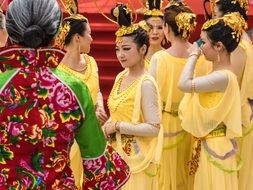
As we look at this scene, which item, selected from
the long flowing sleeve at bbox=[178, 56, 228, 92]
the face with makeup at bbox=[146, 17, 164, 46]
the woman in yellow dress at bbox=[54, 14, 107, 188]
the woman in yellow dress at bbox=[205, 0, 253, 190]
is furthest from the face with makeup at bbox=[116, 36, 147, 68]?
the face with makeup at bbox=[146, 17, 164, 46]

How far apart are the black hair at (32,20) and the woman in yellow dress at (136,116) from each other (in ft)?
5.93

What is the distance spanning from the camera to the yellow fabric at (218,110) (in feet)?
13.6

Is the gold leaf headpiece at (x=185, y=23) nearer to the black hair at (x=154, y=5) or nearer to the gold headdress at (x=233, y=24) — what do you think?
the gold headdress at (x=233, y=24)

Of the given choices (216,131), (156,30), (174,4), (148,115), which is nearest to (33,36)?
(148,115)

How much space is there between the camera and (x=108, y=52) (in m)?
7.51

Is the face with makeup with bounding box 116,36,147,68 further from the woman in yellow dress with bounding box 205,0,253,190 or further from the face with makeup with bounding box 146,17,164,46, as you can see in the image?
the face with makeup with bounding box 146,17,164,46

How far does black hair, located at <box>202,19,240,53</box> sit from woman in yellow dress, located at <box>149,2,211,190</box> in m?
0.52

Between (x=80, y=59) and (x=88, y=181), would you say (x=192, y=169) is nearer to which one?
(x=80, y=59)

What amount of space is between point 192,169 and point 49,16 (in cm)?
244

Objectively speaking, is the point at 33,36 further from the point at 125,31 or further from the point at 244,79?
the point at 244,79

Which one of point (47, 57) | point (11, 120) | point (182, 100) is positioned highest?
point (47, 57)

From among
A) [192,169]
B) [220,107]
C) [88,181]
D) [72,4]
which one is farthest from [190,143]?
[88,181]

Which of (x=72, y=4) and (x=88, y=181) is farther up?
(x=72, y=4)

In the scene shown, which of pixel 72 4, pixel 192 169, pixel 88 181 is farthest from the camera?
pixel 72 4
